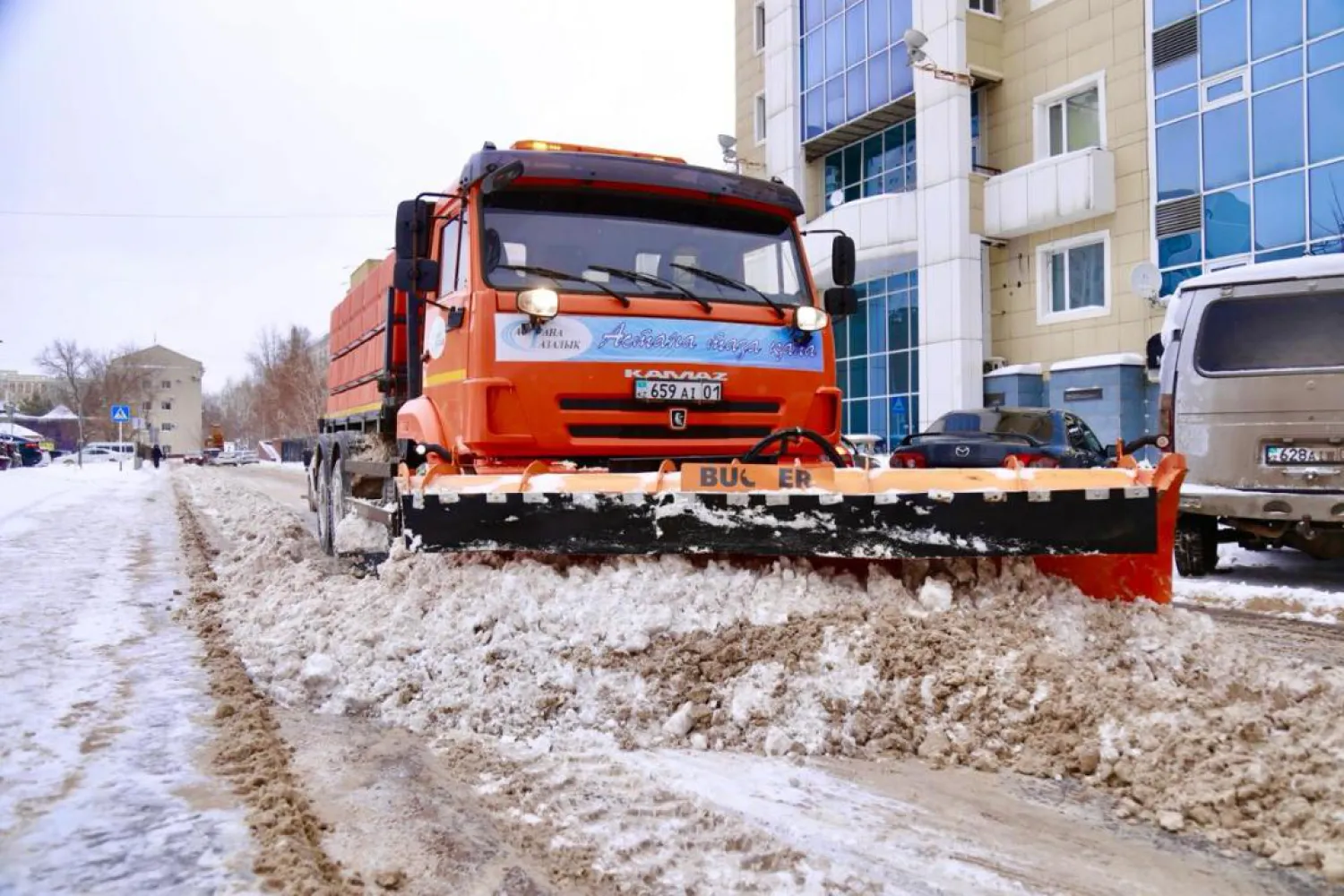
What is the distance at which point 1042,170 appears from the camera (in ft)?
65.7

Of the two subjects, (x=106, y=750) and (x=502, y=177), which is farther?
(x=502, y=177)

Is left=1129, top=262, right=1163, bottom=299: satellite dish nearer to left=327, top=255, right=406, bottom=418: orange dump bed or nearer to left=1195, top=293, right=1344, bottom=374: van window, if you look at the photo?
left=1195, top=293, right=1344, bottom=374: van window

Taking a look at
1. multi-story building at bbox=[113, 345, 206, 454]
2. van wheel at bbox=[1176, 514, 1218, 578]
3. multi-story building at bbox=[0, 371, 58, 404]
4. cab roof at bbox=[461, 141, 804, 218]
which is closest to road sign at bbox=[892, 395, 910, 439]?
van wheel at bbox=[1176, 514, 1218, 578]

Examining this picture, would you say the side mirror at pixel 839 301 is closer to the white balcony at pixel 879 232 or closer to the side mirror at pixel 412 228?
the side mirror at pixel 412 228

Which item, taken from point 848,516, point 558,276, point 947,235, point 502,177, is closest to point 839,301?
point 558,276

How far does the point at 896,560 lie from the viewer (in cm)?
432

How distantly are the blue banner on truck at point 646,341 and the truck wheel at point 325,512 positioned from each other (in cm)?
423

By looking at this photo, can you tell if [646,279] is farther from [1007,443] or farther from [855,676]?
[1007,443]

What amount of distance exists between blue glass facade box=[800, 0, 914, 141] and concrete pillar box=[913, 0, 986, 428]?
88 cm

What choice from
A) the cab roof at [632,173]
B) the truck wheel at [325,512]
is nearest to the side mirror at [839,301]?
the cab roof at [632,173]

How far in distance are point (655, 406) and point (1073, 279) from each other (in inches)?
702

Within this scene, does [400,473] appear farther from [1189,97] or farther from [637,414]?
[1189,97]

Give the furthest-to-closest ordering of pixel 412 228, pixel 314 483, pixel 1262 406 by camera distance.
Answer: pixel 314 483
pixel 1262 406
pixel 412 228

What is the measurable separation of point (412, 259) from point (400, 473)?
1.30 m
